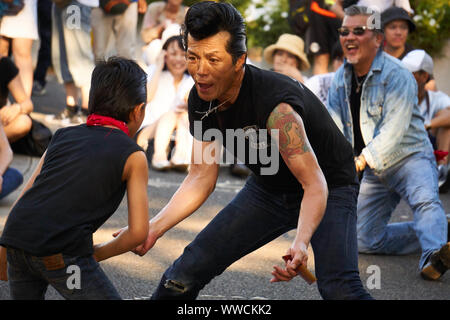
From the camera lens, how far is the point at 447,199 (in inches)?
301

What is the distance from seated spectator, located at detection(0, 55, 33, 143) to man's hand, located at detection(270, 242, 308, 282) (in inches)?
175

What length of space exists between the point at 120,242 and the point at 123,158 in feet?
1.21

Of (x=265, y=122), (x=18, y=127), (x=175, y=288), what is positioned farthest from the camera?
(x=18, y=127)

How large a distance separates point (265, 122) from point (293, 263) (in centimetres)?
63

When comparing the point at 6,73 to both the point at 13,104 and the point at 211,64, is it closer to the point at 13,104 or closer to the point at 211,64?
the point at 13,104

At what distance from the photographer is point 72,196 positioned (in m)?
2.99

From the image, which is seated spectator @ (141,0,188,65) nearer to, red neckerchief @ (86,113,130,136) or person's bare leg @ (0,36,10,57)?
person's bare leg @ (0,36,10,57)

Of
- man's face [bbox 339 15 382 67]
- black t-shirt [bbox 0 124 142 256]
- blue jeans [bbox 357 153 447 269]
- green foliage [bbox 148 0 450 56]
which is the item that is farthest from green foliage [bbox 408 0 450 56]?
black t-shirt [bbox 0 124 142 256]

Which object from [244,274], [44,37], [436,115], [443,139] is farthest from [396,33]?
[44,37]

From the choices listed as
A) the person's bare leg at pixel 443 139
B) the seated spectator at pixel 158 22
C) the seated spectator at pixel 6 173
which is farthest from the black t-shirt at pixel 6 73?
the person's bare leg at pixel 443 139

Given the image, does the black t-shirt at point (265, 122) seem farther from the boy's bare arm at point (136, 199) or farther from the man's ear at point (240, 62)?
the boy's bare arm at point (136, 199)

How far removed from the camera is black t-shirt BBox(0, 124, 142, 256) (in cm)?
296

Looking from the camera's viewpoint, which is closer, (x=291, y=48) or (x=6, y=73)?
(x=6, y=73)
